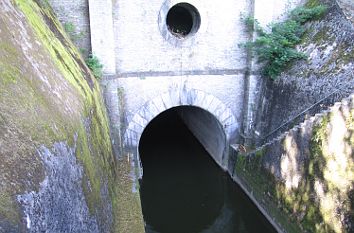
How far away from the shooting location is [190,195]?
376 inches

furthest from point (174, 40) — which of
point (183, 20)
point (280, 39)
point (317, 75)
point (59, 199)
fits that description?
point (59, 199)

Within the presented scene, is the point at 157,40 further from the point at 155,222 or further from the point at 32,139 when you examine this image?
the point at 32,139

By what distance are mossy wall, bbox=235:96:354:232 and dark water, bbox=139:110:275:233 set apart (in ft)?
3.69

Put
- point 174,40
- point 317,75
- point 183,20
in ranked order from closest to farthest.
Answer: point 317,75
point 174,40
point 183,20

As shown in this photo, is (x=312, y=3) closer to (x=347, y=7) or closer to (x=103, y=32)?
(x=347, y=7)

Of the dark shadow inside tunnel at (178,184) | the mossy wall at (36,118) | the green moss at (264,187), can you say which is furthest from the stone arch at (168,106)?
the mossy wall at (36,118)

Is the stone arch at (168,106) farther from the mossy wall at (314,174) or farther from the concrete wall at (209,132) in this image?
the mossy wall at (314,174)

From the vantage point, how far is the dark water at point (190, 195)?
8312 millimetres

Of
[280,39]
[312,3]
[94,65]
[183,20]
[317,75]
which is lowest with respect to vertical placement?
[317,75]

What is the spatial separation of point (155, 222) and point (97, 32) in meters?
4.85

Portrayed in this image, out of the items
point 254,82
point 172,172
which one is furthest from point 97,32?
point 172,172

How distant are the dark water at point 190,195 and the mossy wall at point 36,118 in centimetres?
320

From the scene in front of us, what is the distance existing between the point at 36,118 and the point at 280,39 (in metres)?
7.02

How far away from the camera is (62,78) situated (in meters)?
4.67
